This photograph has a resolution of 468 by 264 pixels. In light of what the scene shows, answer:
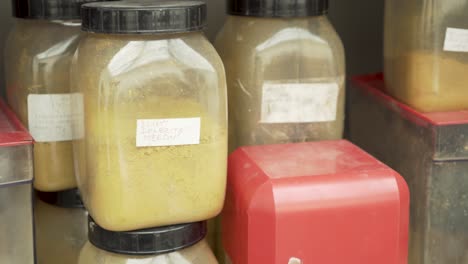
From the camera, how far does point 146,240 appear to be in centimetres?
80

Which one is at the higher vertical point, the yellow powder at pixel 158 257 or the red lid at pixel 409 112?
the red lid at pixel 409 112

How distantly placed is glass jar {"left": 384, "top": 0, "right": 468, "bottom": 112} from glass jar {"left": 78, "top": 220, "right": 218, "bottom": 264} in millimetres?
365

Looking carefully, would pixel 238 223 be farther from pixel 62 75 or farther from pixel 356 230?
pixel 62 75

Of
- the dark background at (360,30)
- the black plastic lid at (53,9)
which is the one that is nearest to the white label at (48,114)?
the black plastic lid at (53,9)

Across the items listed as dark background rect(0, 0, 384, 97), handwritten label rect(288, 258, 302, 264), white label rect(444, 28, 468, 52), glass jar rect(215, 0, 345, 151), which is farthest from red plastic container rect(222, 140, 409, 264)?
dark background rect(0, 0, 384, 97)

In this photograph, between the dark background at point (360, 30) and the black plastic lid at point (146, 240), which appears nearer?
the black plastic lid at point (146, 240)

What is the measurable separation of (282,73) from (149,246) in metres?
0.29

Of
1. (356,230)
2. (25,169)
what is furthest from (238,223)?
(25,169)

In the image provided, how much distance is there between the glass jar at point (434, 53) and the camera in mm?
941

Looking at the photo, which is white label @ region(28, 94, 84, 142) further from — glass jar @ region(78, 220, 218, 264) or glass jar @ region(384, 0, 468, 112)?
glass jar @ region(384, 0, 468, 112)

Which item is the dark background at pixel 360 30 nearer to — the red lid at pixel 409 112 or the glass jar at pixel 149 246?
the red lid at pixel 409 112

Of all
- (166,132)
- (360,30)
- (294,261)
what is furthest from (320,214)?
(360,30)

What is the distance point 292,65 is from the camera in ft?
3.04

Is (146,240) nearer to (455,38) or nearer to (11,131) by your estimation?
(11,131)
